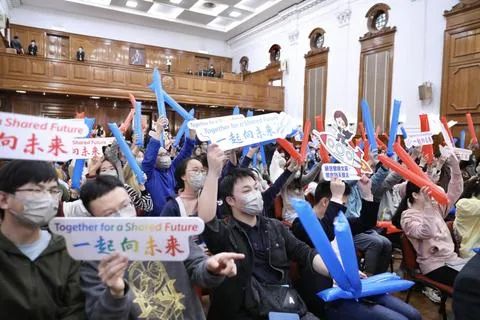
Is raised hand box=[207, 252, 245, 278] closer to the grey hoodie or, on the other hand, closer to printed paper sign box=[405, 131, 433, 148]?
the grey hoodie

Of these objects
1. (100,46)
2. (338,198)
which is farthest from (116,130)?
(100,46)

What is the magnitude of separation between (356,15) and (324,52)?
1.47 m

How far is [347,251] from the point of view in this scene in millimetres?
1483

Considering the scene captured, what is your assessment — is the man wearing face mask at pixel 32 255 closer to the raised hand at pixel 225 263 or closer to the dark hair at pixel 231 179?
the raised hand at pixel 225 263

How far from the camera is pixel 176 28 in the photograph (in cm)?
1452

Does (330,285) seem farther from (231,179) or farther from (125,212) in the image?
(125,212)

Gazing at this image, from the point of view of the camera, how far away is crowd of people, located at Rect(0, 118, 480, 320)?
1.22 m

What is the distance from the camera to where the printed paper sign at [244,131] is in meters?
1.69

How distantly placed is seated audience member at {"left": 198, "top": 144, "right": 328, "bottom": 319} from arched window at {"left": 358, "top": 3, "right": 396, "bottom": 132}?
8.41m

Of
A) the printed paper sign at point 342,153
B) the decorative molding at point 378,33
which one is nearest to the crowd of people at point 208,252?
the printed paper sign at point 342,153

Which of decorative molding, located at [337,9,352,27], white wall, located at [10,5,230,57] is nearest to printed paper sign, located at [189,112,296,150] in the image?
decorative molding, located at [337,9,352,27]

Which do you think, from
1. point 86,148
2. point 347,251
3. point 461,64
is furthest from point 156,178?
point 461,64

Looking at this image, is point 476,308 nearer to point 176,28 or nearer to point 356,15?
point 356,15

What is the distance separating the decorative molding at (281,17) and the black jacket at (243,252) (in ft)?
35.8
